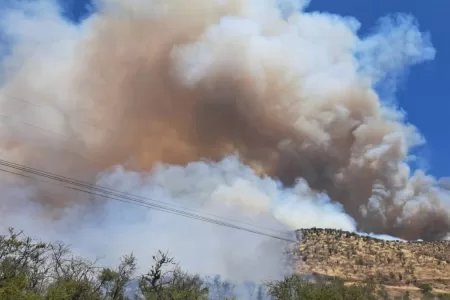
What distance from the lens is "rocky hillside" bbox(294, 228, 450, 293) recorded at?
347ft

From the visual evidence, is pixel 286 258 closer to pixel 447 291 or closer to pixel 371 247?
pixel 371 247

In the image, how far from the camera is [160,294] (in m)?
57.4

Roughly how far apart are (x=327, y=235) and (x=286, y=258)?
18.3m

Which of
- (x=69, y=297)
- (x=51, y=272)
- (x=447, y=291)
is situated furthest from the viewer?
(x=447, y=291)

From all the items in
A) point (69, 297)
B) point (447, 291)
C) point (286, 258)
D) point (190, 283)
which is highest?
point (286, 258)

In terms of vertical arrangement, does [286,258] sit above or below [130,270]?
above

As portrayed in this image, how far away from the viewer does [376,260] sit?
114375mm

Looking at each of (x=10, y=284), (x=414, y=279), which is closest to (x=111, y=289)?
(x=10, y=284)

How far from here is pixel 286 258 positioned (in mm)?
143000

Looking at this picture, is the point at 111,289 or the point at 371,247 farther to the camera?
the point at 371,247

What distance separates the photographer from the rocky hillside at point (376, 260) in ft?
347

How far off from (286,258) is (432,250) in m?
44.6

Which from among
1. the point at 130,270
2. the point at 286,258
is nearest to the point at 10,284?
the point at 130,270

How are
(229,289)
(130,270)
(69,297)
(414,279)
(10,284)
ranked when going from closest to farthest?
(10,284)
(69,297)
(130,270)
(414,279)
(229,289)
